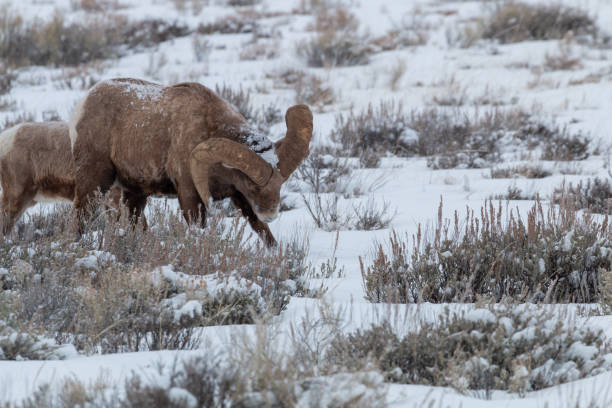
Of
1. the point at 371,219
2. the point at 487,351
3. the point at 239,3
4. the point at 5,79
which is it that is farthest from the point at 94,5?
the point at 487,351

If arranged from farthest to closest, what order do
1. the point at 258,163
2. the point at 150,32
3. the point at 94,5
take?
the point at 94,5 < the point at 150,32 < the point at 258,163

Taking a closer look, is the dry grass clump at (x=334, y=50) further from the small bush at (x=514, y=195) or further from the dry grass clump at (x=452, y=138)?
the small bush at (x=514, y=195)

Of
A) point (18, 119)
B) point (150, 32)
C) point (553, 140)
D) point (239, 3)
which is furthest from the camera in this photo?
point (239, 3)

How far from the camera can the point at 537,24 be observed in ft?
57.4

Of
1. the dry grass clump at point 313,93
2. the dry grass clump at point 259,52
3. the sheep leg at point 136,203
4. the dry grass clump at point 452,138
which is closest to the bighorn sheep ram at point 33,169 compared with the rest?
the sheep leg at point 136,203

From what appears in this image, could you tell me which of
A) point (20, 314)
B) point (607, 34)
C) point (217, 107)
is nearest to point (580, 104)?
point (607, 34)

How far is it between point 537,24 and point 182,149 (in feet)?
46.5

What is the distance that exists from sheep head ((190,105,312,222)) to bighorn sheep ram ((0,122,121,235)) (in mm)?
1313

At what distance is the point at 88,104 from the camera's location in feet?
19.6

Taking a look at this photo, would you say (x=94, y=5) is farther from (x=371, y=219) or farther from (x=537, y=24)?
(x=371, y=219)

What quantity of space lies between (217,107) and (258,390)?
344 centimetres

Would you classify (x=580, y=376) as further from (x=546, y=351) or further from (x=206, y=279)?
(x=206, y=279)

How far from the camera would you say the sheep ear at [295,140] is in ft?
18.0

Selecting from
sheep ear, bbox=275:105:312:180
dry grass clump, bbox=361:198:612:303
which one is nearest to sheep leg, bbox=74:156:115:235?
sheep ear, bbox=275:105:312:180
